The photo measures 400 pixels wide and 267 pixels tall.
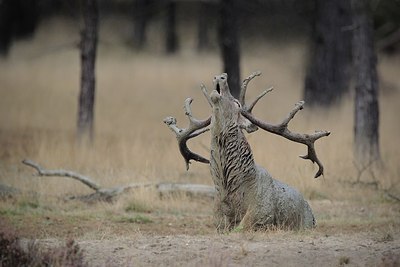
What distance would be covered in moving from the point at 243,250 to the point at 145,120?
15.4 m

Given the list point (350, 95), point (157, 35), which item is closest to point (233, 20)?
point (350, 95)

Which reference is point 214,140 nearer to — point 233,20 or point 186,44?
point 233,20

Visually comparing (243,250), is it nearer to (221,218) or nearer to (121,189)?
(221,218)

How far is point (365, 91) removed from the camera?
1816cm

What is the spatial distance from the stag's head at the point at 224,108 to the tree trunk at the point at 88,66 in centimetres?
877

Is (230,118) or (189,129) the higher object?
(230,118)

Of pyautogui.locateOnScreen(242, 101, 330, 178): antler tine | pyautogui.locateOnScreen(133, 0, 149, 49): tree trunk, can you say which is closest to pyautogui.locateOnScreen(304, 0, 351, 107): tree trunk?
pyautogui.locateOnScreen(133, 0, 149, 49): tree trunk

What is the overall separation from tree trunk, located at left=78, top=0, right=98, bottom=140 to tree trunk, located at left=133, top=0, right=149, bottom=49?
18529mm

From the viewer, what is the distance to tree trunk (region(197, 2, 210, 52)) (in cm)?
3822

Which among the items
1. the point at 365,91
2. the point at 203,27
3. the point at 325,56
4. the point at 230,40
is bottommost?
the point at 365,91

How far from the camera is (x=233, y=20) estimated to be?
22.2 m

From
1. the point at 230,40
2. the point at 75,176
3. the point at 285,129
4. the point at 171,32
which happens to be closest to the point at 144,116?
the point at 230,40

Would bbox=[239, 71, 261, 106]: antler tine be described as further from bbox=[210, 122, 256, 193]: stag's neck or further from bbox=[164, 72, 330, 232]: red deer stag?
bbox=[210, 122, 256, 193]: stag's neck

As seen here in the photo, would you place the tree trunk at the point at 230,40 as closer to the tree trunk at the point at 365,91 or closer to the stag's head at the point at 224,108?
the tree trunk at the point at 365,91
